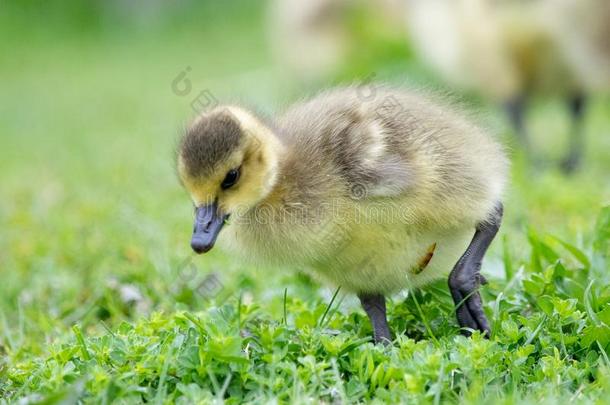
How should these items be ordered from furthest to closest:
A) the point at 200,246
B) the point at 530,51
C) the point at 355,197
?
the point at 530,51
the point at 355,197
the point at 200,246

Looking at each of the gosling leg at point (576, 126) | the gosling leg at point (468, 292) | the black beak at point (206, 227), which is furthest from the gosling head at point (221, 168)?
the gosling leg at point (576, 126)

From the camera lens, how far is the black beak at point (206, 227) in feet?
7.26

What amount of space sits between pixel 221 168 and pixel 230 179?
1.8 inches

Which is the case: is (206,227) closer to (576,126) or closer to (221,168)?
(221,168)

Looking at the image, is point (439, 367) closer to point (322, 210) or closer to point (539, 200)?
point (322, 210)

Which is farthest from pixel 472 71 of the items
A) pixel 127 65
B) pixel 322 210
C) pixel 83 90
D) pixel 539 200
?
pixel 127 65

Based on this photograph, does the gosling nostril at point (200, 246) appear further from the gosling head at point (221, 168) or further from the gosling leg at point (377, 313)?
the gosling leg at point (377, 313)

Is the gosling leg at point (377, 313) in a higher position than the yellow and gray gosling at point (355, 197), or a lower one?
lower

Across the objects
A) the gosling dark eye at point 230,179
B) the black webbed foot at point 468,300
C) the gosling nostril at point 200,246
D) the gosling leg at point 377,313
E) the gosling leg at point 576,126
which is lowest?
the gosling leg at point 576,126

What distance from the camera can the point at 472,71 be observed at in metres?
5.37

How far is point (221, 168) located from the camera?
2.27 metres

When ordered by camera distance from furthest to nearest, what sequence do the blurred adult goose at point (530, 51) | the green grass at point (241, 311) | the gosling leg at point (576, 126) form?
the gosling leg at point (576, 126), the blurred adult goose at point (530, 51), the green grass at point (241, 311)

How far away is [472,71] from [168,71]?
5.51m

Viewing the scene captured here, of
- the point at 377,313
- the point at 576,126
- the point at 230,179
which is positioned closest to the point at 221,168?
the point at 230,179
